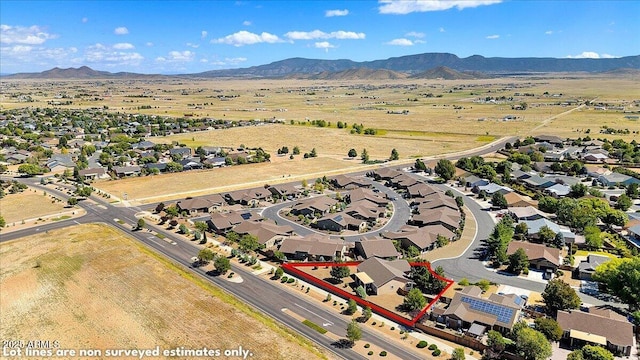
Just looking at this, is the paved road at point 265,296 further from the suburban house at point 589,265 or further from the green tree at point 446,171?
the green tree at point 446,171

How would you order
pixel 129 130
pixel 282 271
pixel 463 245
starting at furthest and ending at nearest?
pixel 129 130
pixel 463 245
pixel 282 271

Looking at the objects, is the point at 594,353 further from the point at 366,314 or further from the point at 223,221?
the point at 223,221

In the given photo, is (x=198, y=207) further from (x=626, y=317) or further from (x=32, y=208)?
(x=626, y=317)

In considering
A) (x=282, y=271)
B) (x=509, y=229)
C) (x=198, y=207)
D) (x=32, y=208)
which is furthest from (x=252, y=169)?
(x=509, y=229)

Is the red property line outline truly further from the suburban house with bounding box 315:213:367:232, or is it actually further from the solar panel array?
the suburban house with bounding box 315:213:367:232

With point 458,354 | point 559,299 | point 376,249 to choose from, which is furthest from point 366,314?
point 559,299

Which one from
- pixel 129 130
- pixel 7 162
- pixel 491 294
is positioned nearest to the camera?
pixel 491 294
